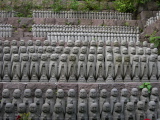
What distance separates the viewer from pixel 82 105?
4777 millimetres

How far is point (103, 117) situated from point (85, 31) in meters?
4.96

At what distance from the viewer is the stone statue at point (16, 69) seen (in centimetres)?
599

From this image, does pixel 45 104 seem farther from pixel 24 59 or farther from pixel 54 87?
pixel 24 59

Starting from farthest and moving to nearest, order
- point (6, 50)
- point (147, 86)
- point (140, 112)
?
point (6, 50), point (147, 86), point (140, 112)

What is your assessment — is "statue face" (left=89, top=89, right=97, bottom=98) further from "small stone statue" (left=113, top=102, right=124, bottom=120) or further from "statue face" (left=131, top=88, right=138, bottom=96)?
"statue face" (left=131, top=88, right=138, bottom=96)

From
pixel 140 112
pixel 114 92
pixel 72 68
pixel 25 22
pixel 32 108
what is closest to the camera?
pixel 32 108

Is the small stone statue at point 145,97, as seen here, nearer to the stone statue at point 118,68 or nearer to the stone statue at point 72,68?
the stone statue at point 118,68

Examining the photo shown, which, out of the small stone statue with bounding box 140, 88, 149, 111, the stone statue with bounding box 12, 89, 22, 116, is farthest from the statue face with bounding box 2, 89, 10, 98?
the small stone statue with bounding box 140, 88, 149, 111

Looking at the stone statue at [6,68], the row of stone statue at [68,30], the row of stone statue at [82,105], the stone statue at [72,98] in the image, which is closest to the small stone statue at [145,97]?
the row of stone statue at [82,105]

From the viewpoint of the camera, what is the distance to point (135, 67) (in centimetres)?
616

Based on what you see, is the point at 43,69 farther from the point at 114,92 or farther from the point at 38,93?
the point at 114,92

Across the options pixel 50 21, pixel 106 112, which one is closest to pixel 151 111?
pixel 106 112

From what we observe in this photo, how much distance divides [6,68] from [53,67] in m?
1.25

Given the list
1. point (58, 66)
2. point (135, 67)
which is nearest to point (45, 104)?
point (58, 66)
